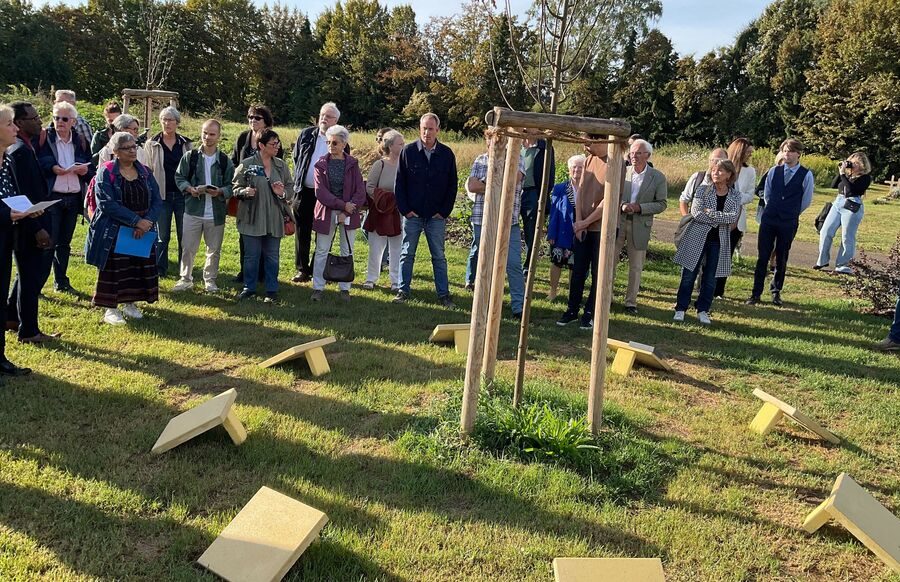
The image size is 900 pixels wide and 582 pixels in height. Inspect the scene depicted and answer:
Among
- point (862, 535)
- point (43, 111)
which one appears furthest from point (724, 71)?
point (862, 535)

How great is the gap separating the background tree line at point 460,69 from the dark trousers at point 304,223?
84.8ft

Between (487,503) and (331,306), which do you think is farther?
(331,306)

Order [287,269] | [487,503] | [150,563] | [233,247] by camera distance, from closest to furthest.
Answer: [150,563] < [487,503] < [287,269] < [233,247]

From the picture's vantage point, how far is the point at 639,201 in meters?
7.39

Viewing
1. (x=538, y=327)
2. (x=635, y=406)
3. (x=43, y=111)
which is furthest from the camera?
(x=43, y=111)

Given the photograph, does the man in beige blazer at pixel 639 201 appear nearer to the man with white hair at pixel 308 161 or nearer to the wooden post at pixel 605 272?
the man with white hair at pixel 308 161

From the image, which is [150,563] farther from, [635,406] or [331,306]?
[331,306]

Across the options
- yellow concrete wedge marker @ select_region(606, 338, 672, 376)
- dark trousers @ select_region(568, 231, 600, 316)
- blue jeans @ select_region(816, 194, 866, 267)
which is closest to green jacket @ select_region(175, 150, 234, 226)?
dark trousers @ select_region(568, 231, 600, 316)

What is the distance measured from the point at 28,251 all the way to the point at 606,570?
490 centimetres

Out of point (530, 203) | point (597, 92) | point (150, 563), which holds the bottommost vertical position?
point (150, 563)

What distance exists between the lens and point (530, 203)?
806 cm

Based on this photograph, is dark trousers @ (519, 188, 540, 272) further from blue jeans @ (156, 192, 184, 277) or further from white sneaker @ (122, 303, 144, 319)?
white sneaker @ (122, 303, 144, 319)

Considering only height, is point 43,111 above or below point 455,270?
above

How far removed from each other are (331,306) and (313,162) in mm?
1889
